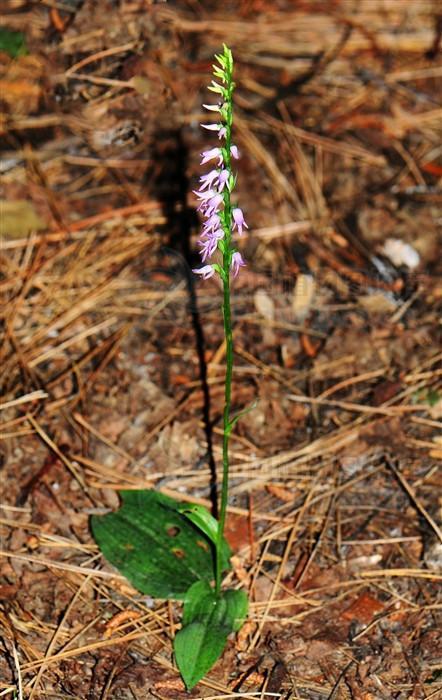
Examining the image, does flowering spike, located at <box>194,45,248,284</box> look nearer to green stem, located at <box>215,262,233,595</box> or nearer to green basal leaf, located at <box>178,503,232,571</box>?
green stem, located at <box>215,262,233,595</box>

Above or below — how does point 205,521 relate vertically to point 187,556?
above

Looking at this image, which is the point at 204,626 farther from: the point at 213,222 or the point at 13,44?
the point at 13,44

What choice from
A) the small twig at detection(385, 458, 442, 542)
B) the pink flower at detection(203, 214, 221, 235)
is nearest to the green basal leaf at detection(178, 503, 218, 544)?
the small twig at detection(385, 458, 442, 542)

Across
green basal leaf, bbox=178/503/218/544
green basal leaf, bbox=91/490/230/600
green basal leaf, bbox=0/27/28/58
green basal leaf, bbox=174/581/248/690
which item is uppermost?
green basal leaf, bbox=0/27/28/58

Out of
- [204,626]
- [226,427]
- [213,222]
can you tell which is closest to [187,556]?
[204,626]

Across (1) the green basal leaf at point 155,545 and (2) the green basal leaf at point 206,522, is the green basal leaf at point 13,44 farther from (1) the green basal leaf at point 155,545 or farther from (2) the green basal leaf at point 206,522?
(2) the green basal leaf at point 206,522

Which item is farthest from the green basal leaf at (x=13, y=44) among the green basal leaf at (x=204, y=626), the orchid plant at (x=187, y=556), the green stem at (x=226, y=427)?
the green basal leaf at (x=204, y=626)
